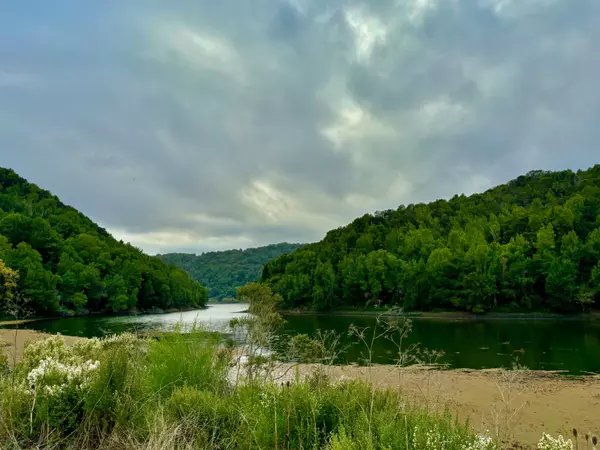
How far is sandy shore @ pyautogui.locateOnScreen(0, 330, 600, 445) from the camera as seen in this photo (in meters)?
13.1

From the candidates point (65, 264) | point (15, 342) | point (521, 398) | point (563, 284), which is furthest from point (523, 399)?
point (65, 264)

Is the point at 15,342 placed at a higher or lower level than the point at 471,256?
lower

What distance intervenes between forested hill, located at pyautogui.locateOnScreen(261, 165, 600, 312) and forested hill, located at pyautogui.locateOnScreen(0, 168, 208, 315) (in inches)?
1418

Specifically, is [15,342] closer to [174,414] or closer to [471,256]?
[174,414]

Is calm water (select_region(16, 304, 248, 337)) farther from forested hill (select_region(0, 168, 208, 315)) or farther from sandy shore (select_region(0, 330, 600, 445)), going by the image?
forested hill (select_region(0, 168, 208, 315))

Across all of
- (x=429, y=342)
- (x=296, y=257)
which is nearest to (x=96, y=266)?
(x=296, y=257)

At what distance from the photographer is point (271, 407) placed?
5324 mm

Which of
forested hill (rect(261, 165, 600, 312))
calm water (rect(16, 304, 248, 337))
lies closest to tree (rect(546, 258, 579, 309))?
forested hill (rect(261, 165, 600, 312))

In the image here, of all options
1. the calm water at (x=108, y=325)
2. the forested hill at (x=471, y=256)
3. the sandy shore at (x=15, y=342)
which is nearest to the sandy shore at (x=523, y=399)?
the sandy shore at (x=15, y=342)

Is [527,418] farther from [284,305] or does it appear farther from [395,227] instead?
[395,227]

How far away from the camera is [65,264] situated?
8625cm

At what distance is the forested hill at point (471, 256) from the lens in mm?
71562

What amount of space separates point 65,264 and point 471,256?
80.8 metres

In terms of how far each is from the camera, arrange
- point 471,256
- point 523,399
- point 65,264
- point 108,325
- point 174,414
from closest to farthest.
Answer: point 174,414 → point 523,399 → point 108,325 → point 471,256 → point 65,264
